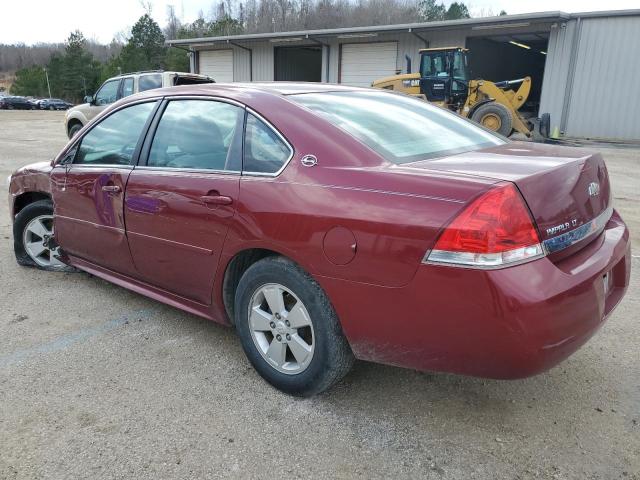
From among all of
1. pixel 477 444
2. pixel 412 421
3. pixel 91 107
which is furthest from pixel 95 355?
pixel 91 107

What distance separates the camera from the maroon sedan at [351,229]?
2068 mm

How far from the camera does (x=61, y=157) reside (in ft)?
13.1

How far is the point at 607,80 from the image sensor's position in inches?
784

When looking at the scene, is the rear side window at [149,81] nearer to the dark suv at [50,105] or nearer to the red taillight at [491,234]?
the red taillight at [491,234]

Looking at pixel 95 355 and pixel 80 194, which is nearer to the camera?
pixel 95 355

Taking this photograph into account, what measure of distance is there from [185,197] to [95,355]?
110 centimetres

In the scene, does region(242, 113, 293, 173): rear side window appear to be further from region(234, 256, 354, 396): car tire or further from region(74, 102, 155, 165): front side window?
region(74, 102, 155, 165): front side window

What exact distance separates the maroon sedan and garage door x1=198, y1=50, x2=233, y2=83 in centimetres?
2967

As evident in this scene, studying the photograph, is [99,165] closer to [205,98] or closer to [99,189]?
[99,189]

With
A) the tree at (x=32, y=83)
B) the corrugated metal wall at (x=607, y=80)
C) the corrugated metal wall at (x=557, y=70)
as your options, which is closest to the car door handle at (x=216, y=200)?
the corrugated metal wall at (x=557, y=70)

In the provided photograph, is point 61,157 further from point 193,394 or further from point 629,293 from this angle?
point 629,293

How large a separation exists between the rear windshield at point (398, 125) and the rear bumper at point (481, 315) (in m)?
0.67

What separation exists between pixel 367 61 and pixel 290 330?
25.8 metres

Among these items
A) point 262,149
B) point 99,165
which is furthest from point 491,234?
point 99,165
